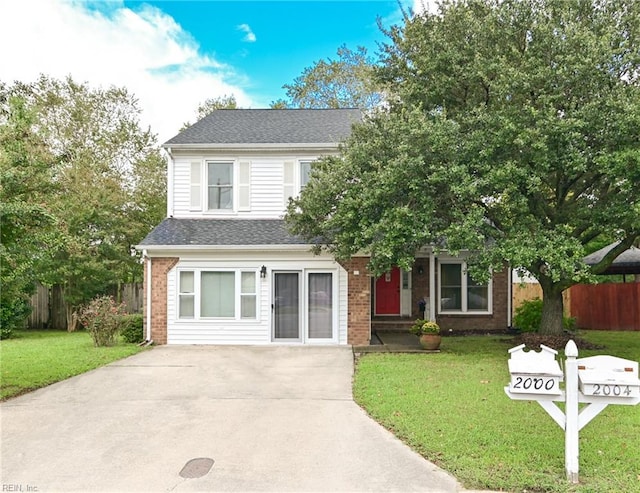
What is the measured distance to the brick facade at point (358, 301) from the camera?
40.6 ft

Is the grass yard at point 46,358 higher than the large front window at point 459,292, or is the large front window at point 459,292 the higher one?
the large front window at point 459,292

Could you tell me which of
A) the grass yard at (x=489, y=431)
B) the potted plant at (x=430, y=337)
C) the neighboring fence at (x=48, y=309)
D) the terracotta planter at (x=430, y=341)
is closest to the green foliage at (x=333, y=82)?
the neighboring fence at (x=48, y=309)

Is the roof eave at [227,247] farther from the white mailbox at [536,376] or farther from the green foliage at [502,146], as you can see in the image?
the white mailbox at [536,376]

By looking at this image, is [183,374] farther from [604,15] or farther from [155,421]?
[604,15]

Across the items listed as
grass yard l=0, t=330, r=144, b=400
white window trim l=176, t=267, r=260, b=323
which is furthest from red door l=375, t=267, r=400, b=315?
grass yard l=0, t=330, r=144, b=400

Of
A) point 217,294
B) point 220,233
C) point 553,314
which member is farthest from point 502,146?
point 217,294

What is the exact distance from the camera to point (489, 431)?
5242 millimetres

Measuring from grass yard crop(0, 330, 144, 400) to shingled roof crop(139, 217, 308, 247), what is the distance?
3.04 meters

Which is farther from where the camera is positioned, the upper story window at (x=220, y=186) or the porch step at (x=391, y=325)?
the porch step at (x=391, y=325)

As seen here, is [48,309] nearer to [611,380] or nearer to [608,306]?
[611,380]

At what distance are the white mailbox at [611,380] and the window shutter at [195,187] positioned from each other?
1177 centimetres

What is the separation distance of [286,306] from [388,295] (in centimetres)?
426

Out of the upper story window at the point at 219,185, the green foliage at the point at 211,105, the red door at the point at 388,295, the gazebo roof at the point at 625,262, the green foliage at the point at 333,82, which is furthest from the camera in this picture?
the green foliage at the point at 333,82

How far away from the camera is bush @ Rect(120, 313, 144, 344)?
12.9 m
